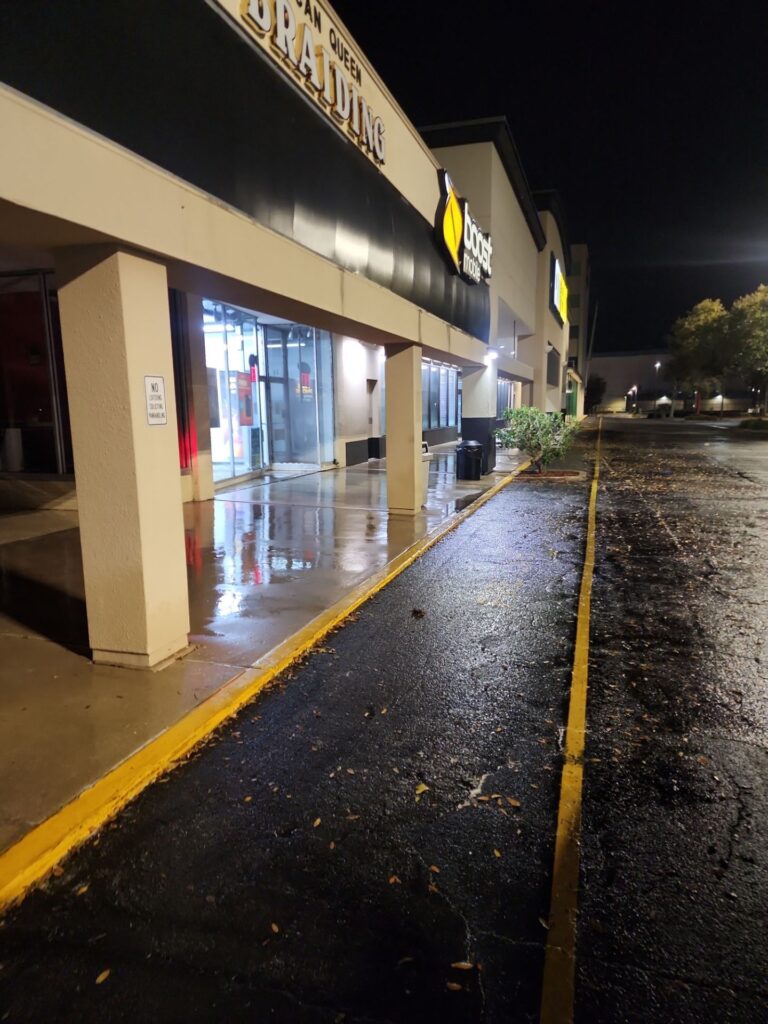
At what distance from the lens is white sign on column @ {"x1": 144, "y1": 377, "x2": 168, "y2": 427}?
4.70m

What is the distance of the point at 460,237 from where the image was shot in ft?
44.8

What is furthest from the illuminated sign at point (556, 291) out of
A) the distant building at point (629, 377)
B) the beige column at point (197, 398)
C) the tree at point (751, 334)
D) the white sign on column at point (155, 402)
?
the distant building at point (629, 377)

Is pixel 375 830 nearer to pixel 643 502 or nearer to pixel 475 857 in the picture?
pixel 475 857

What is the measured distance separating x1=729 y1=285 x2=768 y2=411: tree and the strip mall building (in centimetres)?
3924

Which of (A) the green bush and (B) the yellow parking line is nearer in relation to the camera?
(B) the yellow parking line

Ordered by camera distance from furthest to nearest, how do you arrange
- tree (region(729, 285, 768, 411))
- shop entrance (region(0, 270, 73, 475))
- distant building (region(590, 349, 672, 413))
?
distant building (region(590, 349, 672, 413)) < tree (region(729, 285, 768, 411)) < shop entrance (region(0, 270, 73, 475))

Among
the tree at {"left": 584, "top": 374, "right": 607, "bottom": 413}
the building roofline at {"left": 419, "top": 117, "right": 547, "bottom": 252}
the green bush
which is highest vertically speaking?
the building roofline at {"left": 419, "top": 117, "right": 547, "bottom": 252}

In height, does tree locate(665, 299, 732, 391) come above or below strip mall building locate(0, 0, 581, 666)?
above

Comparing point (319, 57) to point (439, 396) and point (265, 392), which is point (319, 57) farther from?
point (439, 396)


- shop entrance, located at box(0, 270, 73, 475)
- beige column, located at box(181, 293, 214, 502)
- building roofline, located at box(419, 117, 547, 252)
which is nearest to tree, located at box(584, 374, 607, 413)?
building roofline, located at box(419, 117, 547, 252)

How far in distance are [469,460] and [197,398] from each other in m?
7.09

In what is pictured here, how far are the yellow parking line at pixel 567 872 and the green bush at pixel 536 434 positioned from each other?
13098 mm

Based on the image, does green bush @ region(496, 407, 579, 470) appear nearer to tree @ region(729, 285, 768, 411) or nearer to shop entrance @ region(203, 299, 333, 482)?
shop entrance @ region(203, 299, 333, 482)

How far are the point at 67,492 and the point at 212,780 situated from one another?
9970 millimetres
